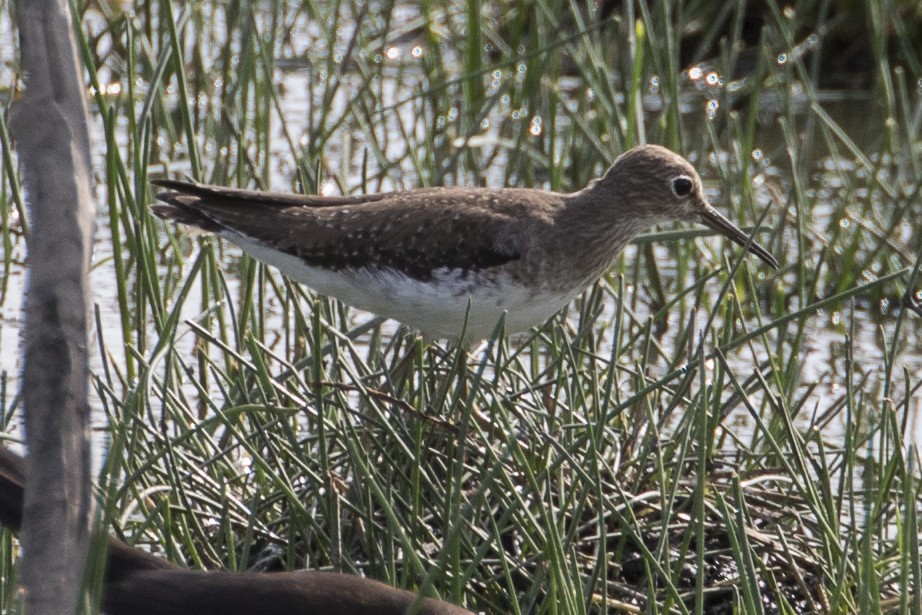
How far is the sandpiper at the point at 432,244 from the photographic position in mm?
4215

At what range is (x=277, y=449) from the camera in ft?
13.1

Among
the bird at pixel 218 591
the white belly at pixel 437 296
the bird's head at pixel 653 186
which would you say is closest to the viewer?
the bird at pixel 218 591

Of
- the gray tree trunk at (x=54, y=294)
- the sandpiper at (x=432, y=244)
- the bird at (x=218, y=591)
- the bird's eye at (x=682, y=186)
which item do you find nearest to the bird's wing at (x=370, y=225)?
the sandpiper at (x=432, y=244)

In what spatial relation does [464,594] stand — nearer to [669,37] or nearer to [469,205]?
[469,205]

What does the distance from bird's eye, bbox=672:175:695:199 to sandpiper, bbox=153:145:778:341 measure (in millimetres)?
188

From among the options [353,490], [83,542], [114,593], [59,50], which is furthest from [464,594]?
[59,50]

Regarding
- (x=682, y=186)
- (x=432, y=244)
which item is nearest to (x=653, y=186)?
(x=682, y=186)

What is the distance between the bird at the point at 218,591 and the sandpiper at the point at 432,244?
5.14 feet

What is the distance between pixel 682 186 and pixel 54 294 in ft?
10.2

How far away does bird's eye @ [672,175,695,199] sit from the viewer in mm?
4662

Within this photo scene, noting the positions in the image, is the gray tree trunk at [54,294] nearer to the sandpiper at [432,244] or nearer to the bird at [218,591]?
the bird at [218,591]

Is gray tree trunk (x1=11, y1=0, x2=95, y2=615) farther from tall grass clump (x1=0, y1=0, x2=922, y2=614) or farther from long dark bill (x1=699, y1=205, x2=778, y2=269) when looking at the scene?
long dark bill (x1=699, y1=205, x2=778, y2=269)

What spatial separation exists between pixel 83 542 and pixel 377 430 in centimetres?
225

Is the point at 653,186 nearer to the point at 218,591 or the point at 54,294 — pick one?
the point at 218,591
